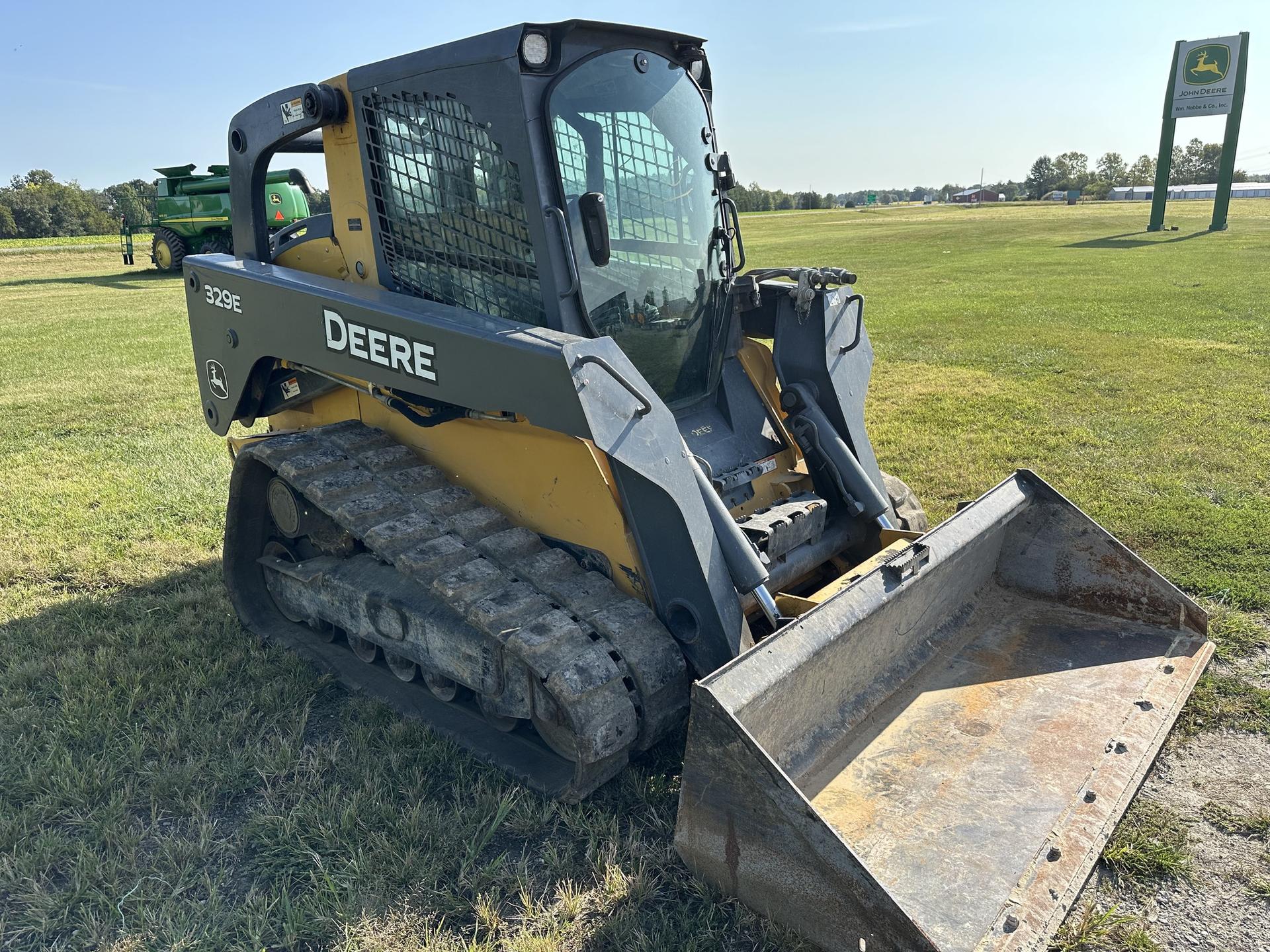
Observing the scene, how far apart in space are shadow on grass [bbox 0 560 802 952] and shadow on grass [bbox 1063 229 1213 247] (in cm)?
2948

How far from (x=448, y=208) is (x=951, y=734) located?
2583mm

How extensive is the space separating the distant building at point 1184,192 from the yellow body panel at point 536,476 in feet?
252

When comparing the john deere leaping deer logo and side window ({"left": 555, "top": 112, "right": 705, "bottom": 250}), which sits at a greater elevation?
the john deere leaping deer logo

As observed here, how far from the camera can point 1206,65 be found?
31.7 metres

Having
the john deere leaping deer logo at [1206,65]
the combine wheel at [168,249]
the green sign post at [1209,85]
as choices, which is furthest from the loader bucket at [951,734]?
the john deere leaping deer logo at [1206,65]

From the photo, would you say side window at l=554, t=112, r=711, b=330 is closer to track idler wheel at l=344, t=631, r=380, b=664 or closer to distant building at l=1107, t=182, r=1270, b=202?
track idler wheel at l=344, t=631, r=380, b=664

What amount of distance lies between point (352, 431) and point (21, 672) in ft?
5.77

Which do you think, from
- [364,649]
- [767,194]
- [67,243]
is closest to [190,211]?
[67,243]

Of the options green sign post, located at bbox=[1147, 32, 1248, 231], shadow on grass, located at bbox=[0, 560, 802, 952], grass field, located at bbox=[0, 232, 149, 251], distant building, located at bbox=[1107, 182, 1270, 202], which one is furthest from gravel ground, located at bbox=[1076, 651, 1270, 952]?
distant building, located at bbox=[1107, 182, 1270, 202]

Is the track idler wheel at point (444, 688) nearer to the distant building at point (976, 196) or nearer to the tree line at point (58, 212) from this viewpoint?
the tree line at point (58, 212)

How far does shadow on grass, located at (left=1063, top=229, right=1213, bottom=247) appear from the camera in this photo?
28156 millimetres

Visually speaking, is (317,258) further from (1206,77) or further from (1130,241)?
(1206,77)

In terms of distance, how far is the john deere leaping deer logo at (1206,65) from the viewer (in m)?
31.4

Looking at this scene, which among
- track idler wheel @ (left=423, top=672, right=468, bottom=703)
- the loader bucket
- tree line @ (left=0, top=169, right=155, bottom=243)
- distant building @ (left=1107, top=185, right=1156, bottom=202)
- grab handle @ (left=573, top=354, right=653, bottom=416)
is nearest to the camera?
the loader bucket
